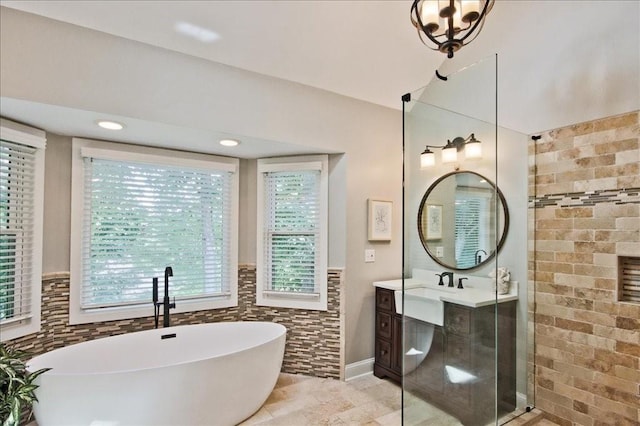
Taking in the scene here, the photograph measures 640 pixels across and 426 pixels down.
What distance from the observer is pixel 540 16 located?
2.54 meters

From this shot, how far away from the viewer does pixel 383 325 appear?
10.3ft

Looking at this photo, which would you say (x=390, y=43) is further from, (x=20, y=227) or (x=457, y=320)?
(x=20, y=227)

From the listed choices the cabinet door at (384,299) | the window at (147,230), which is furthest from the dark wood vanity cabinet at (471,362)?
the window at (147,230)

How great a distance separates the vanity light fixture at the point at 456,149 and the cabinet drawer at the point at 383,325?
1515 millimetres

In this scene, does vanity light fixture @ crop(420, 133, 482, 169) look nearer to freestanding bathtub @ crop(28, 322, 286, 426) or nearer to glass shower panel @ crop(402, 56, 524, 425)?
glass shower panel @ crop(402, 56, 524, 425)

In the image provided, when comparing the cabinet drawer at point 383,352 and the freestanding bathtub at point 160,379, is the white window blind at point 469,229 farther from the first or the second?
the freestanding bathtub at point 160,379

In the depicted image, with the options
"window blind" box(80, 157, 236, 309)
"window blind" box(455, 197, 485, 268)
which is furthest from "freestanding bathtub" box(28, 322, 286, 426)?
"window blind" box(455, 197, 485, 268)

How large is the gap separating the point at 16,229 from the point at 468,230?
3.32 meters

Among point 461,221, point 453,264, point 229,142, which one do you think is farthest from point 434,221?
point 229,142

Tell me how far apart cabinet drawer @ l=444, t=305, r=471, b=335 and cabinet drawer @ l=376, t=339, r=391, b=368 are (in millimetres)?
855

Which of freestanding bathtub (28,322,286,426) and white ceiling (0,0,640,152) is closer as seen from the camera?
freestanding bathtub (28,322,286,426)

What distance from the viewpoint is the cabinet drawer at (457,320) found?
2342 millimetres

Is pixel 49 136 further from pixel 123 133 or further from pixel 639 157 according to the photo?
pixel 639 157

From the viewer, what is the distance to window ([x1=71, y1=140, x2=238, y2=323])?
2.71 m
